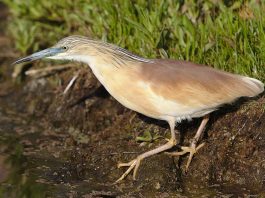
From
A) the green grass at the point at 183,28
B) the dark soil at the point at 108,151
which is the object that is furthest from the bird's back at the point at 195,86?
the green grass at the point at 183,28

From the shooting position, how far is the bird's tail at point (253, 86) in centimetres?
569

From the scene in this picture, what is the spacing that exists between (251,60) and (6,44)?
3659mm

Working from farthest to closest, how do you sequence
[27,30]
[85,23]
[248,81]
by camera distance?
[27,30], [85,23], [248,81]

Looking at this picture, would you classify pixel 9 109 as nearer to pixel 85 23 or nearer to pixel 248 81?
pixel 85 23

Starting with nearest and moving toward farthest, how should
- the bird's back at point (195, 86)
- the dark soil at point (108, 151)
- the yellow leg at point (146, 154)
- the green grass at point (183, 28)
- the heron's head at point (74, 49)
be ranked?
the bird's back at point (195, 86) < the dark soil at point (108, 151) < the yellow leg at point (146, 154) < the heron's head at point (74, 49) < the green grass at point (183, 28)

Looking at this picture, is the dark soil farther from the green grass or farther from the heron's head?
the heron's head

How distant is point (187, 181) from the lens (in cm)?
579

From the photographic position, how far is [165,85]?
5.61 metres

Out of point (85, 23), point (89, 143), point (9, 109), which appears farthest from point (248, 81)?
point (9, 109)

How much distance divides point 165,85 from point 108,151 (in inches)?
40.0

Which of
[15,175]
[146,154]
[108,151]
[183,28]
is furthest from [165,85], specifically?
[15,175]

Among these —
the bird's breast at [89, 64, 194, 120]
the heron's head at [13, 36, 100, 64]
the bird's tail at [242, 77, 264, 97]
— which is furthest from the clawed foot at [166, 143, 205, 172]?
the heron's head at [13, 36, 100, 64]

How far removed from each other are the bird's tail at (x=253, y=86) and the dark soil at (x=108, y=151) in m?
0.33

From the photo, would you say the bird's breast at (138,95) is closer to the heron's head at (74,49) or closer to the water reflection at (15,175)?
the heron's head at (74,49)
